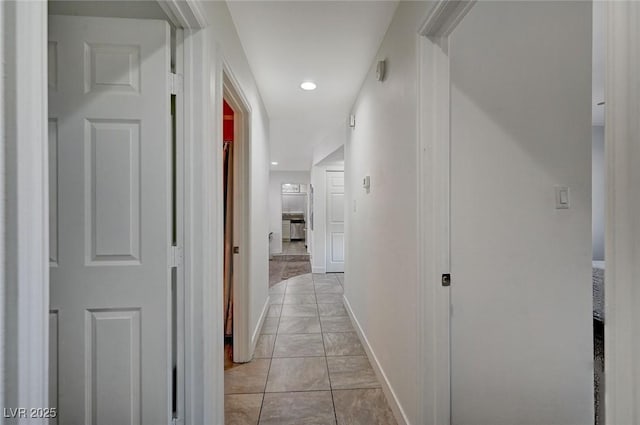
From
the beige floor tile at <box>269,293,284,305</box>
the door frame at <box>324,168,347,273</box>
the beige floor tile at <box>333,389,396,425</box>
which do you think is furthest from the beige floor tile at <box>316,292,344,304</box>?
the beige floor tile at <box>333,389,396,425</box>

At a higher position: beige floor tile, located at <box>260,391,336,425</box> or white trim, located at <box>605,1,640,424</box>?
white trim, located at <box>605,1,640,424</box>

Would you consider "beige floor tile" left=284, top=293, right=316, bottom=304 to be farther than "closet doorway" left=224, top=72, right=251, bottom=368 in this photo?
Yes

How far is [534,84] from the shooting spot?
1524 mm

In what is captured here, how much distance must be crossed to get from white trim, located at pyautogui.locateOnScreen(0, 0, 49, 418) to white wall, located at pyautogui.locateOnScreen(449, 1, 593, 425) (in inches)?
61.8

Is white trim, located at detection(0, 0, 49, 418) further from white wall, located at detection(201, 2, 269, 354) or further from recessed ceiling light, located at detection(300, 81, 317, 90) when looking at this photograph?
recessed ceiling light, located at detection(300, 81, 317, 90)

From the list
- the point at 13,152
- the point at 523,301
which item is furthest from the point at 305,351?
the point at 13,152

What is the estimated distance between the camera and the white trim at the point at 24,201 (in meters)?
0.47

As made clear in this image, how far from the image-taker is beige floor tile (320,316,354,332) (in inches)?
120

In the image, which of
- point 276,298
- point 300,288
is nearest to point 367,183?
point 276,298

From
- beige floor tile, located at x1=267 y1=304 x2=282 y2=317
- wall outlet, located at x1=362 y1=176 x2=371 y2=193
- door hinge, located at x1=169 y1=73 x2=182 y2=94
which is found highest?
door hinge, located at x1=169 y1=73 x2=182 y2=94

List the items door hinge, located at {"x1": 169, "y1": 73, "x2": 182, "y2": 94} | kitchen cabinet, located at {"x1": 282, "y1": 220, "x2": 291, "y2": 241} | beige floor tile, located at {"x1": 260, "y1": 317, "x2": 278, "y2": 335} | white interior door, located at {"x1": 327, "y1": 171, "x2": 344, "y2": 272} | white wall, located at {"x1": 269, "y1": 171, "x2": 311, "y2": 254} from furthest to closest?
kitchen cabinet, located at {"x1": 282, "y1": 220, "x2": 291, "y2": 241} → white wall, located at {"x1": 269, "y1": 171, "x2": 311, "y2": 254} → white interior door, located at {"x1": 327, "y1": 171, "x2": 344, "y2": 272} → beige floor tile, located at {"x1": 260, "y1": 317, "x2": 278, "y2": 335} → door hinge, located at {"x1": 169, "y1": 73, "x2": 182, "y2": 94}

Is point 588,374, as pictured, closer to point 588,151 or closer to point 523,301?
point 523,301

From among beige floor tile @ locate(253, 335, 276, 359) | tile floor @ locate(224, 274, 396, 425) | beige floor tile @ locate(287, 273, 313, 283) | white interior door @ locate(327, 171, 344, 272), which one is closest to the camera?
tile floor @ locate(224, 274, 396, 425)

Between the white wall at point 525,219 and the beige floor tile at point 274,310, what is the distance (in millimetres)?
2353
